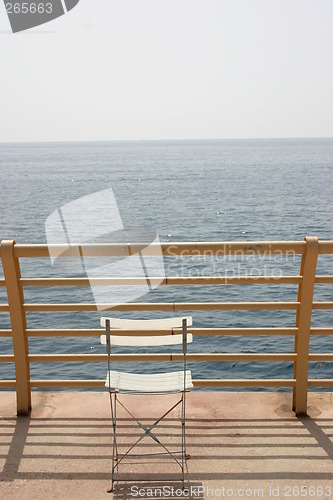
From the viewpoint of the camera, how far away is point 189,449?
13.9 feet

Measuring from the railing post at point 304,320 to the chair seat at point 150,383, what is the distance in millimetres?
1127

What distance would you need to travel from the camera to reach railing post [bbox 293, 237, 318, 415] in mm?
4500

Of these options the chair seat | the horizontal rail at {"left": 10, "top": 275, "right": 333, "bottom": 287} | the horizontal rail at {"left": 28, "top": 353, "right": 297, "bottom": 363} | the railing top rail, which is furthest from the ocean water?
the chair seat

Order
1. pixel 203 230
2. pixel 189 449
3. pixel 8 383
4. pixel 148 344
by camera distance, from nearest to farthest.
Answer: pixel 148 344 < pixel 189 449 < pixel 8 383 < pixel 203 230

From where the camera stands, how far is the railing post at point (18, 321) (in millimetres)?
4504

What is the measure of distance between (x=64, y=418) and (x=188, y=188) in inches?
2248

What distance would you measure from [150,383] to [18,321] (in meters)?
1.33

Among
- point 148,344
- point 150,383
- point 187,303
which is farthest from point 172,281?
point 150,383

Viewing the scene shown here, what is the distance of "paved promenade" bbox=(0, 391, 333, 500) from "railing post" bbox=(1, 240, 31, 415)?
18 centimetres

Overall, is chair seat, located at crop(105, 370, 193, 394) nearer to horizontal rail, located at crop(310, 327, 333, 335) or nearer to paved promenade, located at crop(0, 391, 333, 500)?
paved promenade, located at crop(0, 391, 333, 500)

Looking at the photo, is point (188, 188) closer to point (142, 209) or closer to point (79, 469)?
point (142, 209)

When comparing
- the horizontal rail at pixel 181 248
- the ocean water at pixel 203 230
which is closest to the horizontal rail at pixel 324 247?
the horizontal rail at pixel 181 248

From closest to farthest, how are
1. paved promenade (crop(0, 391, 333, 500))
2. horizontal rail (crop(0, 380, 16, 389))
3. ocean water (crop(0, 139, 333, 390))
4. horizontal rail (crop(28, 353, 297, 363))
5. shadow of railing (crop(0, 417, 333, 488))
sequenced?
1. paved promenade (crop(0, 391, 333, 500))
2. shadow of railing (crop(0, 417, 333, 488))
3. horizontal rail (crop(28, 353, 297, 363))
4. horizontal rail (crop(0, 380, 16, 389))
5. ocean water (crop(0, 139, 333, 390))

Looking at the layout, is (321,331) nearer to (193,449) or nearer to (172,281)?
(172,281)
